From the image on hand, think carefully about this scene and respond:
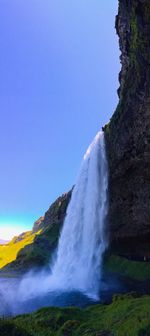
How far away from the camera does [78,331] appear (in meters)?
18.9

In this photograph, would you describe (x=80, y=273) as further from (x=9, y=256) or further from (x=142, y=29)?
(x=9, y=256)

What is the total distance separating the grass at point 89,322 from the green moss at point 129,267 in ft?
68.0

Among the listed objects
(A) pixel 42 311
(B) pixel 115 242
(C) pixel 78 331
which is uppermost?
(B) pixel 115 242

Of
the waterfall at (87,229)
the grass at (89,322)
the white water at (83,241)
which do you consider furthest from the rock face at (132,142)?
the grass at (89,322)

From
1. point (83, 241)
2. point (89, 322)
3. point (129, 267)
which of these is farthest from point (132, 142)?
point (89, 322)

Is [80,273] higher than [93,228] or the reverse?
the reverse

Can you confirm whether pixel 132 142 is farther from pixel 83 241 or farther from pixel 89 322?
pixel 89 322

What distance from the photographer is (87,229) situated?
5812 centimetres

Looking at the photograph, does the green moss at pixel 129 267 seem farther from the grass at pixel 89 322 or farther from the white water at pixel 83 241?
the grass at pixel 89 322

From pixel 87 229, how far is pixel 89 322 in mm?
37314

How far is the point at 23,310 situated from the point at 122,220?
25.1 m

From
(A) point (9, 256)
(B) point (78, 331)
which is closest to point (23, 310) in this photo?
(B) point (78, 331)

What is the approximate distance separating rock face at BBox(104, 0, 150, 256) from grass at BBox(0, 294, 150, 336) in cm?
2480

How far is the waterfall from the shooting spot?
5394 cm
